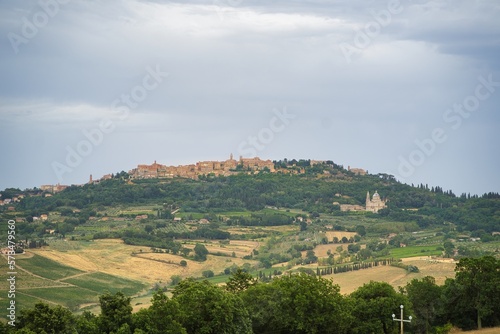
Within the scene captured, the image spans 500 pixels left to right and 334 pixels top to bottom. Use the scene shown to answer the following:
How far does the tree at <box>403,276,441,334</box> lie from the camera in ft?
139

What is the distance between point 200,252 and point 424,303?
56295 mm

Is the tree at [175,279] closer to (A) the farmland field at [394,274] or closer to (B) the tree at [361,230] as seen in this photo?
(A) the farmland field at [394,274]

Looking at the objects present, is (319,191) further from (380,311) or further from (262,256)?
(380,311)

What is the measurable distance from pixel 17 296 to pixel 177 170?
122 metres

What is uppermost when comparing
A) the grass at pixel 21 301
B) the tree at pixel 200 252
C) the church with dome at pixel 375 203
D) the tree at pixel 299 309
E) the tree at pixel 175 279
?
the church with dome at pixel 375 203

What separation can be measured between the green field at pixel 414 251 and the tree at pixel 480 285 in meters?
47.7

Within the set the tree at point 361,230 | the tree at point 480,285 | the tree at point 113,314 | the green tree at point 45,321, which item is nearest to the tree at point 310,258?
the tree at point 361,230

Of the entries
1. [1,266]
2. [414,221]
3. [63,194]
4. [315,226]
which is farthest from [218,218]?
[1,266]

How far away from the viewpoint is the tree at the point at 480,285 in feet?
136

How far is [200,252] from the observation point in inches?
3821

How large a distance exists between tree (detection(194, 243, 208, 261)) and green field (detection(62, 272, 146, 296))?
46.1 feet

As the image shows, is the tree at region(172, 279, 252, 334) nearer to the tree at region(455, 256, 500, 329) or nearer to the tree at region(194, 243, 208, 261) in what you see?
the tree at region(455, 256, 500, 329)

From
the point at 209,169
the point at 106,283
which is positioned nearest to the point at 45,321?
the point at 106,283

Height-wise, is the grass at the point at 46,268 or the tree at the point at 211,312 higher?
the tree at the point at 211,312
